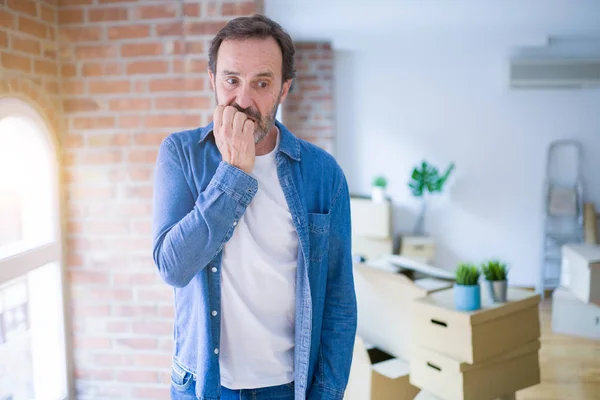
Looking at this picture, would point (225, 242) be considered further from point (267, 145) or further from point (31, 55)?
point (31, 55)

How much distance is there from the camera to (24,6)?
1.86m


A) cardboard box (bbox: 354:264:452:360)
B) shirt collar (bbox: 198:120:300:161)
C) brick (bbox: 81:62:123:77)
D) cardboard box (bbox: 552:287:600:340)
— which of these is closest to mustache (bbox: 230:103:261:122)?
shirt collar (bbox: 198:120:300:161)

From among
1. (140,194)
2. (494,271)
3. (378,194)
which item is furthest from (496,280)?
(378,194)

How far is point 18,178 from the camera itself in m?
2.05

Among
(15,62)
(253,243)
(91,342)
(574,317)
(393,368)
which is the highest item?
(15,62)

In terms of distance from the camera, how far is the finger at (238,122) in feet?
3.78

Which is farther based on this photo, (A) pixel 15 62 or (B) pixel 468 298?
(B) pixel 468 298

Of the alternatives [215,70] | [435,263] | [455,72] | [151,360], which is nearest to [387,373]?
[151,360]

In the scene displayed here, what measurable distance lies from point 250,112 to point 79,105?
3.90ft

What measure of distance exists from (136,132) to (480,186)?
451cm

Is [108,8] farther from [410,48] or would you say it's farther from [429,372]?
[410,48]

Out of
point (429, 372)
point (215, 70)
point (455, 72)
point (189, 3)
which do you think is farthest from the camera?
point (455, 72)

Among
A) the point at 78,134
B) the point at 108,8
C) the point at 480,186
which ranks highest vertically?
the point at 108,8

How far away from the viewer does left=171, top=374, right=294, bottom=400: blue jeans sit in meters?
1.24
